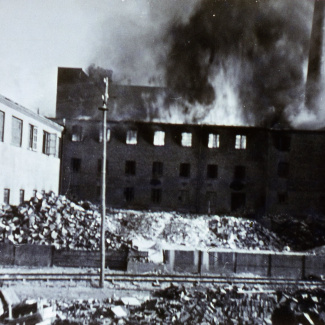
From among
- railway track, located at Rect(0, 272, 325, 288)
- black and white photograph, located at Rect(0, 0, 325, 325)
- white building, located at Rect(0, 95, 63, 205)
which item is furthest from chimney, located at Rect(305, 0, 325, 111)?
railway track, located at Rect(0, 272, 325, 288)

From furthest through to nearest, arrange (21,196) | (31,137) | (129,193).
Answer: (129,193)
(31,137)
(21,196)

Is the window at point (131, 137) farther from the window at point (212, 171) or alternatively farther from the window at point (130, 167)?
the window at point (212, 171)

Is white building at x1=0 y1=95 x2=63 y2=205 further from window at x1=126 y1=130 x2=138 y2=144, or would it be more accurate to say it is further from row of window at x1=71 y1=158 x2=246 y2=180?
window at x1=126 y1=130 x2=138 y2=144

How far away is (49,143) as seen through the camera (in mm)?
32594

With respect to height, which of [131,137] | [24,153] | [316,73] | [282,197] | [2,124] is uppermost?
[316,73]

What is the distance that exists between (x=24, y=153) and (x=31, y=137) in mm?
2111

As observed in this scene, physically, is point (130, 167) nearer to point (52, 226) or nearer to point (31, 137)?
point (31, 137)

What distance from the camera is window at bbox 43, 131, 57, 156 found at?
32.1 metres

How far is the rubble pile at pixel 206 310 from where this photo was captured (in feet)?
34.0

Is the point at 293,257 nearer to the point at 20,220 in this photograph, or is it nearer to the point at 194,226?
the point at 194,226

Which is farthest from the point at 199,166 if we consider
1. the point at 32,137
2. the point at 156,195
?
the point at 32,137

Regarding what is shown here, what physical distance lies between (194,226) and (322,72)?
851 inches

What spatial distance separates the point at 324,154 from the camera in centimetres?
3788

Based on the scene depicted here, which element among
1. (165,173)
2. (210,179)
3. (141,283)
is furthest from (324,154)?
(141,283)
